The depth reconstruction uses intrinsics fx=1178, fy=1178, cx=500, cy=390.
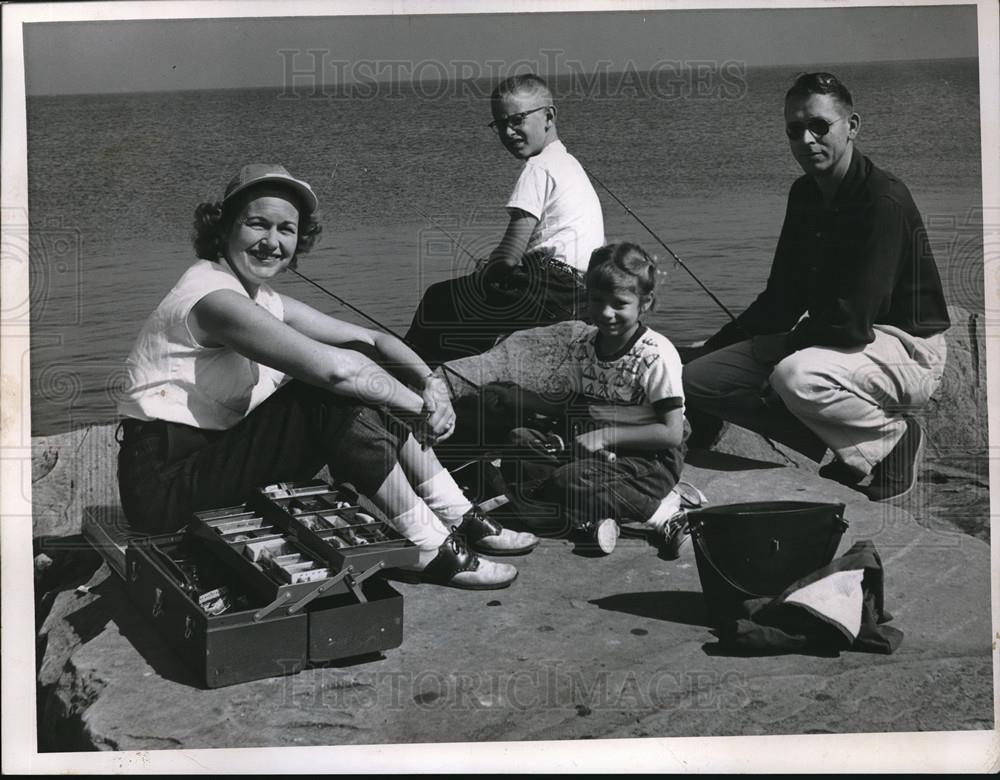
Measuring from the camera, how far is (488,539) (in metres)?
4.87

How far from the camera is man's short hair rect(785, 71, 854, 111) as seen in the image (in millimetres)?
4902

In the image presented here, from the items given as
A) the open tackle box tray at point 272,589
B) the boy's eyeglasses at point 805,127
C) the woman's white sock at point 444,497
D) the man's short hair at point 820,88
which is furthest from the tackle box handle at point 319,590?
the man's short hair at point 820,88

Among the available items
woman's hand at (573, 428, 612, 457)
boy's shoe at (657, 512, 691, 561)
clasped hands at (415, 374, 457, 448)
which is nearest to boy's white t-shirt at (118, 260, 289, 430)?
clasped hands at (415, 374, 457, 448)

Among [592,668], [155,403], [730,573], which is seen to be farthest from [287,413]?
[730,573]

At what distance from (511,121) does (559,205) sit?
1.32ft

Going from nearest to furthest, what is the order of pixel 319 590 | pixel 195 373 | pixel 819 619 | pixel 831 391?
pixel 319 590 → pixel 819 619 → pixel 195 373 → pixel 831 391

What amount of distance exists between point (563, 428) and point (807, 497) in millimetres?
1068

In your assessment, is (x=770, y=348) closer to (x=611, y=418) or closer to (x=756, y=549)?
(x=611, y=418)

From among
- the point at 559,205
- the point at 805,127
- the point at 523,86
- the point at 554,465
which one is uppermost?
the point at 523,86

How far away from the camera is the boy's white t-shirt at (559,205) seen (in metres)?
4.85

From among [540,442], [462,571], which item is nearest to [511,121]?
[540,442]

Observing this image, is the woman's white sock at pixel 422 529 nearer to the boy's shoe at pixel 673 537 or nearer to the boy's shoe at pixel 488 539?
the boy's shoe at pixel 488 539

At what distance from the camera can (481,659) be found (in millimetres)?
4539

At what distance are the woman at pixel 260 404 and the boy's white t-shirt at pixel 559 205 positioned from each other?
0.82 metres
